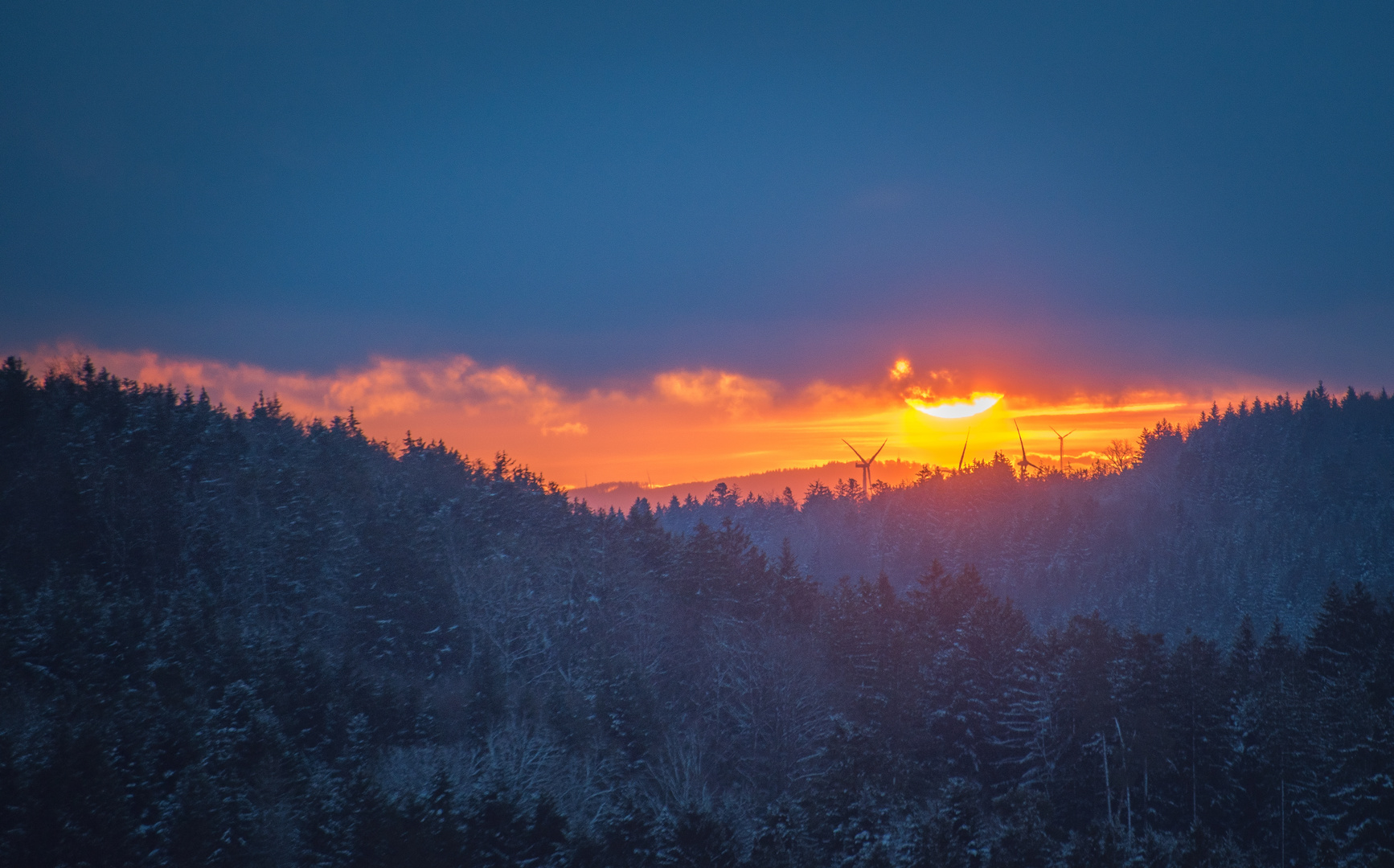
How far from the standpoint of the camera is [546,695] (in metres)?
67.4

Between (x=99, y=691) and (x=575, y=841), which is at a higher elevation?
(x=99, y=691)

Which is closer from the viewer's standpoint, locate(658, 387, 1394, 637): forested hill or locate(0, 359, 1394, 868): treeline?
locate(0, 359, 1394, 868): treeline

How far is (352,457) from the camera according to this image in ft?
339

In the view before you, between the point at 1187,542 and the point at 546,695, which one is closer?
the point at 546,695

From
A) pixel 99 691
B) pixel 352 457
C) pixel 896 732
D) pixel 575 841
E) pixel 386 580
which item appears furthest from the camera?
pixel 352 457

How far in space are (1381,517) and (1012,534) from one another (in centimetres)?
6627

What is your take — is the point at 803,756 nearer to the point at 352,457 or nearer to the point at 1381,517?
the point at 352,457

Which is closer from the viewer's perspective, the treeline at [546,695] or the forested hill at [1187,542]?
the treeline at [546,695]

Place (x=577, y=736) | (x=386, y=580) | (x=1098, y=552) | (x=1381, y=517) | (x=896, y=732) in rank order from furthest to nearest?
(x=1098, y=552) < (x=1381, y=517) < (x=386, y=580) < (x=577, y=736) < (x=896, y=732)

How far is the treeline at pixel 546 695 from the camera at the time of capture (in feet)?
113

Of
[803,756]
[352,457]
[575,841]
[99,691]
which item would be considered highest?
[352,457]

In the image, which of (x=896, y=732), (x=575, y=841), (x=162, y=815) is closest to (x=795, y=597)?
(x=896, y=732)

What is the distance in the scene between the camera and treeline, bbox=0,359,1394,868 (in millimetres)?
34312

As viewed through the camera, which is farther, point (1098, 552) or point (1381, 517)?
point (1098, 552)
